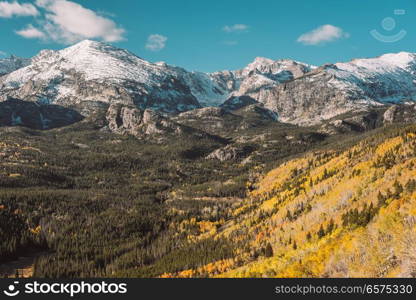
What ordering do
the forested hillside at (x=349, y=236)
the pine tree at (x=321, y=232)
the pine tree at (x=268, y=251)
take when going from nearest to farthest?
the forested hillside at (x=349, y=236)
the pine tree at (x=321, y=232)
the pine tree at (x=268, y=251)

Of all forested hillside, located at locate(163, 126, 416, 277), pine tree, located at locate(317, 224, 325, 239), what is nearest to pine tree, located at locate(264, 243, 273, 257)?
forested hillside, located at locate(163, 126, 416, 277)

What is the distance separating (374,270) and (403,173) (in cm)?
7988

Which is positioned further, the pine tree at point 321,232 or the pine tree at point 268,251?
the pine tree at point 268,251

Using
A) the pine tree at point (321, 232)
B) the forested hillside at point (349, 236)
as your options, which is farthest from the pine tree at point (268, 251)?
the pine tree at point (321, 232)

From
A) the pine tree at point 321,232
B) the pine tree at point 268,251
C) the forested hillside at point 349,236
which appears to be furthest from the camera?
the pine tree at point 268,251

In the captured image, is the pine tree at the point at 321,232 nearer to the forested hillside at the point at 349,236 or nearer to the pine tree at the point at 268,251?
the forested hillside at the point at 349,236

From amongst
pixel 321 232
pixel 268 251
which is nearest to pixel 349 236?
pixel 321 232

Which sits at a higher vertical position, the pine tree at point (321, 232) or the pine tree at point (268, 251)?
the pine tree at point (321, 232)

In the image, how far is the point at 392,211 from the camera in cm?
9988

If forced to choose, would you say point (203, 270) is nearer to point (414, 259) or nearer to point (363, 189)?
point (363, 189)

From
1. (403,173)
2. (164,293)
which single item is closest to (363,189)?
(403,173)

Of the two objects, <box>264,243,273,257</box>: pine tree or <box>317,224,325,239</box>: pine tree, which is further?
<box>264,243,273,257</box>: pine tree

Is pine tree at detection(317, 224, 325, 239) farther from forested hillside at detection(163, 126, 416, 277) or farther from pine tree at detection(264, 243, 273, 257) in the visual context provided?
pine tree at detection(264, 243, 273, 257)

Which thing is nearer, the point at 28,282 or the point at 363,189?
the point at 28,282
